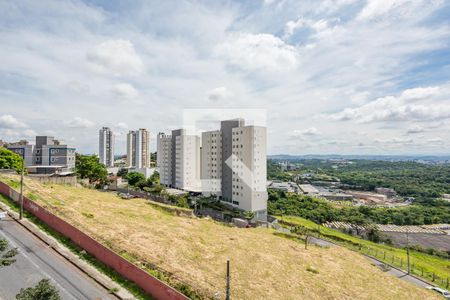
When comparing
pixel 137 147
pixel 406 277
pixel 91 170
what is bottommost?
pixel 406 277

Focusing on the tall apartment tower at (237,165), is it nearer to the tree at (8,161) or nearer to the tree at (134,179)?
the tree at (134,179)

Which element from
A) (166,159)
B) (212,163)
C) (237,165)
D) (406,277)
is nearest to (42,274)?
(406,277)

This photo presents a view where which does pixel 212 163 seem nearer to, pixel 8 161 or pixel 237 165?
pixel 237 165

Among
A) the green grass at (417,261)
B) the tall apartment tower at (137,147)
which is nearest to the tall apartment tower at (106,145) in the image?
the tall apartment tower at (137,147)

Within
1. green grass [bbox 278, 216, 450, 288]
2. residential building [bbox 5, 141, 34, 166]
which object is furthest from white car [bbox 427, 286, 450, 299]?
residential building [bbox 5, 141, 34, 166]

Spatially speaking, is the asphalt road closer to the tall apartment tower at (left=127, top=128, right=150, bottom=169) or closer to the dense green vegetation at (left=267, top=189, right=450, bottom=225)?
the dense green vegetation at (left=267, top=189, right=450, bottom=225)

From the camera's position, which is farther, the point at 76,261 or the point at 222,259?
the point at 222,259

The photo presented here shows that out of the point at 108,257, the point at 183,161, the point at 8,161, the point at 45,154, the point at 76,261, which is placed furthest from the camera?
the point at 183,161

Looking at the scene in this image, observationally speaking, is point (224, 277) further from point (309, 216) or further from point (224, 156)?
point (309, 216)
